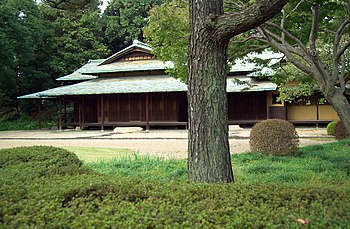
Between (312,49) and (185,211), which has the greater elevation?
(312,49)

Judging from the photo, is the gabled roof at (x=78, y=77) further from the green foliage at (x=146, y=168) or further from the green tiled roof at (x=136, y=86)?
the green foliage at (x=146, y=168)

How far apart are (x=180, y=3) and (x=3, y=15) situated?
20.4m

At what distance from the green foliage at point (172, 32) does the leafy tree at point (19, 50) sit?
19.1 metres

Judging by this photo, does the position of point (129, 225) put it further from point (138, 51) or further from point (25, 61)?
point (25, 61)

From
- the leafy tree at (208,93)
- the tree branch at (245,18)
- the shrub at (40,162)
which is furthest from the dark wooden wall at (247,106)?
the tree branch at (245,18)

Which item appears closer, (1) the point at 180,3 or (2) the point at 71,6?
(1) the point at 180,3

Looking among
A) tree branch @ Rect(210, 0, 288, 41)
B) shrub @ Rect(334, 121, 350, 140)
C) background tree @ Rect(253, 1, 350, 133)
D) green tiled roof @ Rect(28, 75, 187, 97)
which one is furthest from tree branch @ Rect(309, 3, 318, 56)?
green tiled roof @ Rect(28, 75, 187, 97)

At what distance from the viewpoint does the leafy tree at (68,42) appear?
1334 inches

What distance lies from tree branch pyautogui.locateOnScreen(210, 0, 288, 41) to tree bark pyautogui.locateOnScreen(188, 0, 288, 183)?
0.02 meters

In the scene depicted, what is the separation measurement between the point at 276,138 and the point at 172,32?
13.4 feet

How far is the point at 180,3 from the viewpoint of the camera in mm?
11109

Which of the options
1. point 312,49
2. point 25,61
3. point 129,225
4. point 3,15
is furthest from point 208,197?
point 25,61

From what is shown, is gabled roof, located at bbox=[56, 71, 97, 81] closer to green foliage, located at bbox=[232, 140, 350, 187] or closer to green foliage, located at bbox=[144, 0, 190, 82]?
green foliage, located at bbox=[144, 0, 190, 82]

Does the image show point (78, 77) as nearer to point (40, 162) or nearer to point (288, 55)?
point (288, 55)
